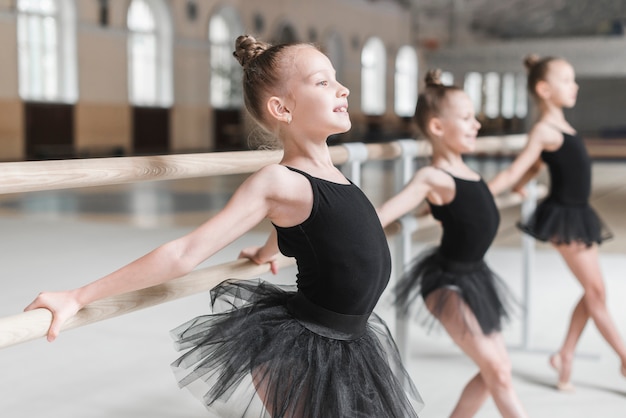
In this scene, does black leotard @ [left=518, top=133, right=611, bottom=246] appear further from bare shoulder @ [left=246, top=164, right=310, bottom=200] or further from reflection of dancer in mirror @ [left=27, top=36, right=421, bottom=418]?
bare shoulder @ [left=246, top=164, right=310, bottom=200]

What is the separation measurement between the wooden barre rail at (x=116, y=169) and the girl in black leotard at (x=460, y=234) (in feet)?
1.86

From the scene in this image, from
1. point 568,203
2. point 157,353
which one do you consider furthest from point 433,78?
point 157,353

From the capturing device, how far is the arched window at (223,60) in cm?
2046

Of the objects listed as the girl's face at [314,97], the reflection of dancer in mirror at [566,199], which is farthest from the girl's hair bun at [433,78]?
the girl's face at [314,97]

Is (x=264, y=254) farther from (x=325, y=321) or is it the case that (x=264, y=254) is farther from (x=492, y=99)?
(x=492, y=99)

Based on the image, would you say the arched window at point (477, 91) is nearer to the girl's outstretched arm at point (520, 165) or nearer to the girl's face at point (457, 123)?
the girl's outstretched arm at point (520, 165)

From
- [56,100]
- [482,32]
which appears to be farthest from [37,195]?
[482,32]

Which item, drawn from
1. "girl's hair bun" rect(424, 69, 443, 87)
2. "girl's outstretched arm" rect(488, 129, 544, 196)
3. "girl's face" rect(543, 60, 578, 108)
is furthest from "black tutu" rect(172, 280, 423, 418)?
"girl's face" rect(543, 60, 578, 108)

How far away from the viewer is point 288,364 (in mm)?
1658

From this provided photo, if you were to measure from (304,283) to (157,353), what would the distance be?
222cm

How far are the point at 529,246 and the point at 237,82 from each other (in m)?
17.2

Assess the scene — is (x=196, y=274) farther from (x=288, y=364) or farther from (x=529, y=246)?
(x=529, y=246)

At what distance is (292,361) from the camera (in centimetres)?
166

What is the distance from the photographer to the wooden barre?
1402mm
